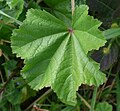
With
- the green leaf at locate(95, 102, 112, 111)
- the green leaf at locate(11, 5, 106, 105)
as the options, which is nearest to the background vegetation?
the green leaf at locate(95, 102, 112, 111)

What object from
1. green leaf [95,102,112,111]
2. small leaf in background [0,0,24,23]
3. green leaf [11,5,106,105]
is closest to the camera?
green leaf [11,5,106,105]

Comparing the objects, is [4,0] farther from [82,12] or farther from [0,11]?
[82,12]

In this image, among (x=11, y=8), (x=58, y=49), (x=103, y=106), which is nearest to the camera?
(x=58, y=49)

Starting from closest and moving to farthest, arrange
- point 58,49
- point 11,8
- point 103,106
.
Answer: point 58,49 < point 11,8 < point 103,106

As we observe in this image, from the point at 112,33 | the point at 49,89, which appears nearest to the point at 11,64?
the point at 49,89

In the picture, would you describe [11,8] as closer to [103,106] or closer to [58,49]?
[58,49]

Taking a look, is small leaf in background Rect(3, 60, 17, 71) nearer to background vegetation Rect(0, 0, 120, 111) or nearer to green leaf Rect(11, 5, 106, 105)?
background vegetation Rect(0, 0, 120, 111)

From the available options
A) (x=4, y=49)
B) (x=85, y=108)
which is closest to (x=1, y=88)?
(x=4, y=49)

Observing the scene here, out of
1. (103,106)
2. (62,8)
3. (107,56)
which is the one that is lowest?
(103,106)
